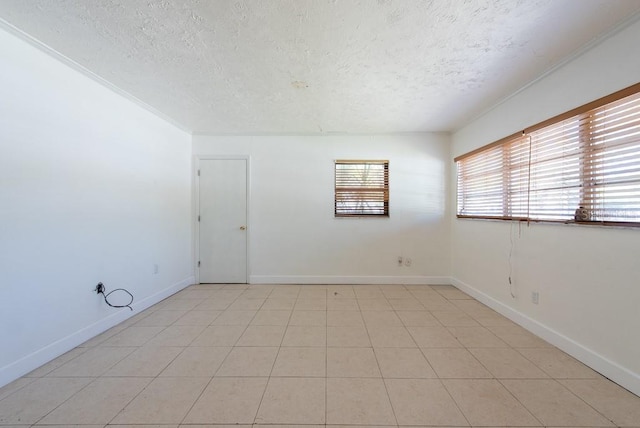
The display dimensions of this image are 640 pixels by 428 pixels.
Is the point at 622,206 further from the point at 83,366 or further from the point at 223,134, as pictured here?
the point at 223,134

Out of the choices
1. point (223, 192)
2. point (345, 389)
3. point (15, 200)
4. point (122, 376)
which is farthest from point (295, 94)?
point (122, 376)

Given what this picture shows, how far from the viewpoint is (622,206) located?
1604mm

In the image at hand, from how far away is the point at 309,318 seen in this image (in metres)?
2.58

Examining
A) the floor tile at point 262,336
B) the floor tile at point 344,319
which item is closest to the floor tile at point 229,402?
the floor tile at point 262,336

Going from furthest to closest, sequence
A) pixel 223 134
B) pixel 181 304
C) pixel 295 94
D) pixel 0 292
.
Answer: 1. pixel 223 134
2. pixel 181 304
3. pixel 295 94
4. pixel 0 292

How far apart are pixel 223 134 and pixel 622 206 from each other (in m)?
4.39

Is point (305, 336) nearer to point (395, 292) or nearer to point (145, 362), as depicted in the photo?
point (145, 362)

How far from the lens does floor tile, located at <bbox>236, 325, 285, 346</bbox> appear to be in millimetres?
2102

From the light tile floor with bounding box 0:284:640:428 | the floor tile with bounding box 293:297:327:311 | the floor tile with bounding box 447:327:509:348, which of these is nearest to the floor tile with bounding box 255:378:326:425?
the light tile floor with bounding box 0:284:640:428

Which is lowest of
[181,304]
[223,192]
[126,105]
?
[181,304]

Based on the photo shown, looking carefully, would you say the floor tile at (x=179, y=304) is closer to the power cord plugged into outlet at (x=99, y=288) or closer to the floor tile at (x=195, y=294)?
the floor tile at (x=195, y=294)

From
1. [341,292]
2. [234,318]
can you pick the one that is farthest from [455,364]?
[234,318]

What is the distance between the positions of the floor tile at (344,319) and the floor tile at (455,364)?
0.71 m

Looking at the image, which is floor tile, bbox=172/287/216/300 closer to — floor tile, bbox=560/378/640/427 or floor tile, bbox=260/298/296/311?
floor tile, bbox=260/298/296/311
